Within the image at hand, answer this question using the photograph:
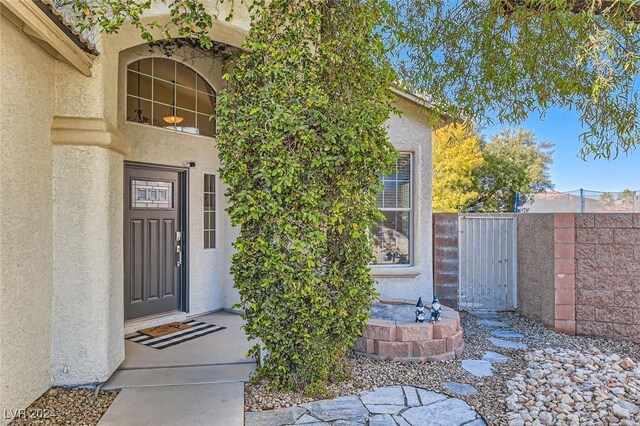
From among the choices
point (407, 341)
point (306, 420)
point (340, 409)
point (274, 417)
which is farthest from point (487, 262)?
point (274, 417)

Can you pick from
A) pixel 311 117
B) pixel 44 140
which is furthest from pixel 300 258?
pixel 44 140

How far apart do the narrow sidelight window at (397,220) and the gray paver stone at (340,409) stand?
3.79 m

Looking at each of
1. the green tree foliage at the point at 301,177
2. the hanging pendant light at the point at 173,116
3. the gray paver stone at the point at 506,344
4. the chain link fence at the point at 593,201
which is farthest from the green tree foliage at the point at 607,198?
the hanging pendant light at the point at 173,116

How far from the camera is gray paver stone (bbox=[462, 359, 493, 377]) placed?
4.55 meters

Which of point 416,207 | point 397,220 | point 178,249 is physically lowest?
point 178,249

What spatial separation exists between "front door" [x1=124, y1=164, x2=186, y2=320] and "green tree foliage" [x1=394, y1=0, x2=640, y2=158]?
4.22m

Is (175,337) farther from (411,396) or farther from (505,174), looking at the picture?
(505,174)

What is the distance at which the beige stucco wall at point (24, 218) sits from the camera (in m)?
3.32

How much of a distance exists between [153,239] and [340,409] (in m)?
4.24

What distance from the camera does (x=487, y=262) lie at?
785 cm

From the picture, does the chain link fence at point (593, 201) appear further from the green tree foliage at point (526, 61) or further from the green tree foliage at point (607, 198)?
the green tree foliage at point (526, 61)

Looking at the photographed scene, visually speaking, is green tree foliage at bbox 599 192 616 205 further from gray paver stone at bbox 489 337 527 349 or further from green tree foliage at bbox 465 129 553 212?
gray paver stone at bbox 489 337 527 349

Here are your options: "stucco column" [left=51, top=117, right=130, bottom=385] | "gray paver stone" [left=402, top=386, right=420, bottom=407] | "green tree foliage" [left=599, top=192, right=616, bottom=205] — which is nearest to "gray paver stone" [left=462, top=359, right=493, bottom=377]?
"gray paver stone" [left=402, top=386, right=420, bottom=407]

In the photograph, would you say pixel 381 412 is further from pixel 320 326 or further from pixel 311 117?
pixel 311 117
